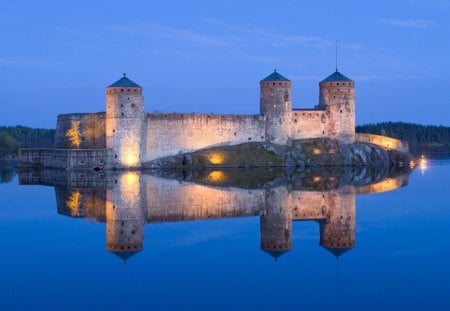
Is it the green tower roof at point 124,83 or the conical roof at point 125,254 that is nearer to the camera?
the conical roof at point 125,254

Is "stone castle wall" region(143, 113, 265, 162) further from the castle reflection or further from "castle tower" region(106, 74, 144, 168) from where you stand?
the castle reflection

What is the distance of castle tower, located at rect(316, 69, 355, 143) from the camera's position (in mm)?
51156

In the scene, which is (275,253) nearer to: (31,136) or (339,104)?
(339,104)

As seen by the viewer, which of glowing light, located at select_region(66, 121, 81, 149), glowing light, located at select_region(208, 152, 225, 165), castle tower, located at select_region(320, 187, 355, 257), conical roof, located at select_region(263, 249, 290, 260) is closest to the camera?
conical roof, located at select_region(263, 249, 290, 260)

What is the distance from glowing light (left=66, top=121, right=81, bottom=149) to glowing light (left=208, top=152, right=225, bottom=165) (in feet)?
33.2

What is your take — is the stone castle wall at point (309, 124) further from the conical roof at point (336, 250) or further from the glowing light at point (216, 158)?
the conical roof at point (336, 250)

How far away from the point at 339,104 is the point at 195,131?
38.9 feet

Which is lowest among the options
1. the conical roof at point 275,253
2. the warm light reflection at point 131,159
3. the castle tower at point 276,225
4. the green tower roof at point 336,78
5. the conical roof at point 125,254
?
the conical roof at point 125,254

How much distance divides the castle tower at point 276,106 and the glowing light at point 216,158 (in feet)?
14.0

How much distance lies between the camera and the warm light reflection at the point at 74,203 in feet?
73.0

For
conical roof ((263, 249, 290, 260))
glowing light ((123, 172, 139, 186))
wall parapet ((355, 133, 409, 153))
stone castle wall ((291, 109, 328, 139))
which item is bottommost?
conical roof ((263, 249, 290, 260))

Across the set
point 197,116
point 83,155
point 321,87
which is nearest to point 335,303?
point 83,155

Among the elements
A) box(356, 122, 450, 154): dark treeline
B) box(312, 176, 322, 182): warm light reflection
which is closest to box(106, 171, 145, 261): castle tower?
box(312, 176, 322, 182): warm light reflection

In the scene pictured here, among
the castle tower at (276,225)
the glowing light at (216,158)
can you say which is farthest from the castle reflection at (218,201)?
the glowing light at (216,158)
